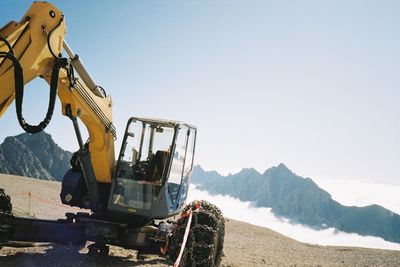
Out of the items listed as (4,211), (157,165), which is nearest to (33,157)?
(4,211)

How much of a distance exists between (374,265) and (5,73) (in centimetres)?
1786

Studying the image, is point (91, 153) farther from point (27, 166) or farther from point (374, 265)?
point (27, 166)

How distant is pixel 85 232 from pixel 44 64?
13.6ft

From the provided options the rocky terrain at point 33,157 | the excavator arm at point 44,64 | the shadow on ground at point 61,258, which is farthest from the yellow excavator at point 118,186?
the rocky terrain at point 33,157

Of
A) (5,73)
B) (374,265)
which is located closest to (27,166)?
(374,265)

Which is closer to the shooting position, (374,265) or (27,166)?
(374,265)

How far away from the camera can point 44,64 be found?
15.8 feet

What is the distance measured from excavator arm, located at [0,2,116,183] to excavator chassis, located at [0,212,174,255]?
8.09 ft

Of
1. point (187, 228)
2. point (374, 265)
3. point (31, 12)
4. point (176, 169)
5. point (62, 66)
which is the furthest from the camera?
point (374, 265)

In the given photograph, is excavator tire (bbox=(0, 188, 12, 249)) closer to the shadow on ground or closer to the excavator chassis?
the excavator chassis

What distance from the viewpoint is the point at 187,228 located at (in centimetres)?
655

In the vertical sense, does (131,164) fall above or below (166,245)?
above

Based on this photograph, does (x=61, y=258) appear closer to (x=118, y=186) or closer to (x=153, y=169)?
(x=118, y=186)

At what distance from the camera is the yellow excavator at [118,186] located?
19.5 ft
